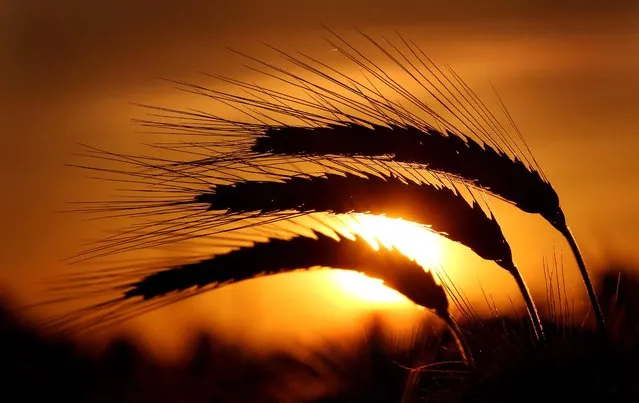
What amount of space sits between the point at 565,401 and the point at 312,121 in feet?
2.52

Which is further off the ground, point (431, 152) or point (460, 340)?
point (431, 152)

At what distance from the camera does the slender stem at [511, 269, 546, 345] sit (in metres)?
1.82

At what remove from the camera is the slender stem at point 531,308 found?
5.98 feet

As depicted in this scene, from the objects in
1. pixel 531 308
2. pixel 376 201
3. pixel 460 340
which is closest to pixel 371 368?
pixel 460 340

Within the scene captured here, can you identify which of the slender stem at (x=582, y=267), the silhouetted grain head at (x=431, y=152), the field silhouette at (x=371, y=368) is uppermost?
the silhouetted grain head at (x=431, y=152)

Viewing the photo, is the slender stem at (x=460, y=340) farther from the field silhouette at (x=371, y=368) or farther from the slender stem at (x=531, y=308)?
the slender stem at (x=531, y=308)

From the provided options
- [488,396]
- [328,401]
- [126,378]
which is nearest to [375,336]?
[328,401]

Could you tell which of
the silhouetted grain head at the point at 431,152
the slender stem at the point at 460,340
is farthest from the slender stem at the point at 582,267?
the slender stem at the point at 460,340

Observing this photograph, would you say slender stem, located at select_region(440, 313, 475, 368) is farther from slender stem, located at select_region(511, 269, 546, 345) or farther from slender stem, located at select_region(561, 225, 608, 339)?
slender stem, located at select_region(561, 225, 608, 339)

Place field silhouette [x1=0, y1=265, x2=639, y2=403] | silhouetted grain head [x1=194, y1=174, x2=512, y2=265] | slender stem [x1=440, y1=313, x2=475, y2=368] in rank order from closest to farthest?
1. field silhouette [x1=0, y1=265, x2=639, y2=403]
2. silhouetted grain head [x1=194, y1=174, x2=512, y2=265]
3. slender stem [x1=440, y1=313, x2=475, y2=368]

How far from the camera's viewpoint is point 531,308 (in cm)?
191

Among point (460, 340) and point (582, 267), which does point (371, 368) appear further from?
point (582, 267)

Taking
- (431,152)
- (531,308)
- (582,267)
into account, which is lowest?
(531,308)

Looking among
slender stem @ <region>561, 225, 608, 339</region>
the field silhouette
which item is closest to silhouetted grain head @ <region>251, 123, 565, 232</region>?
slender stem @ <region>561, 225, 608, 339</region>
